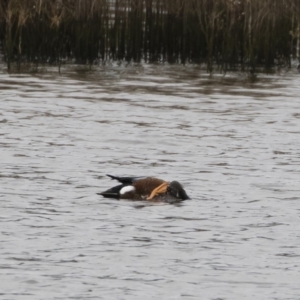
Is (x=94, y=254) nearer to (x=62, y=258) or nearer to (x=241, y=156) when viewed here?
(x=62, y=258)

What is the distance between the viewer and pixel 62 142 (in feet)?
36.0

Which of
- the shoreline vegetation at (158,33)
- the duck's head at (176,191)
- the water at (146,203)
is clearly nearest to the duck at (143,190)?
the duck's head at (176,191)

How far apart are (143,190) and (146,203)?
4.1 inches

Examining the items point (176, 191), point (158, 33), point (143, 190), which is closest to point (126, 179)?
point (143, 190)

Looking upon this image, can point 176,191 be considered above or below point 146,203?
above

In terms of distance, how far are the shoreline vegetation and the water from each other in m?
1.99

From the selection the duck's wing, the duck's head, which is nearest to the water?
the duck's head

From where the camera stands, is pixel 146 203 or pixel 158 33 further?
pixel 158 33

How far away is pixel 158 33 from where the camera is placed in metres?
18.8

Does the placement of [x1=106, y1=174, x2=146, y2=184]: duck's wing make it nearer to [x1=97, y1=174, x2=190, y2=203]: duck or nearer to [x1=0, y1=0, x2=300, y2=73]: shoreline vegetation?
[x1=97, y1=174, x2=190, y2=203]: duck

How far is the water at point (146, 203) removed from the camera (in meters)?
5.91

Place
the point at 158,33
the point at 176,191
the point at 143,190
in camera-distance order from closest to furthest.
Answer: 1. the point at 176,191
2. the point at 143,190
3. the point at 158,33

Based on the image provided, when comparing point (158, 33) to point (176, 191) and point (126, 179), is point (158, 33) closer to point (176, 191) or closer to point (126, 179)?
point (126, 179)

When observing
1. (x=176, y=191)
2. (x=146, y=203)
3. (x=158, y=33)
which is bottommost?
(x=146, y=203)
